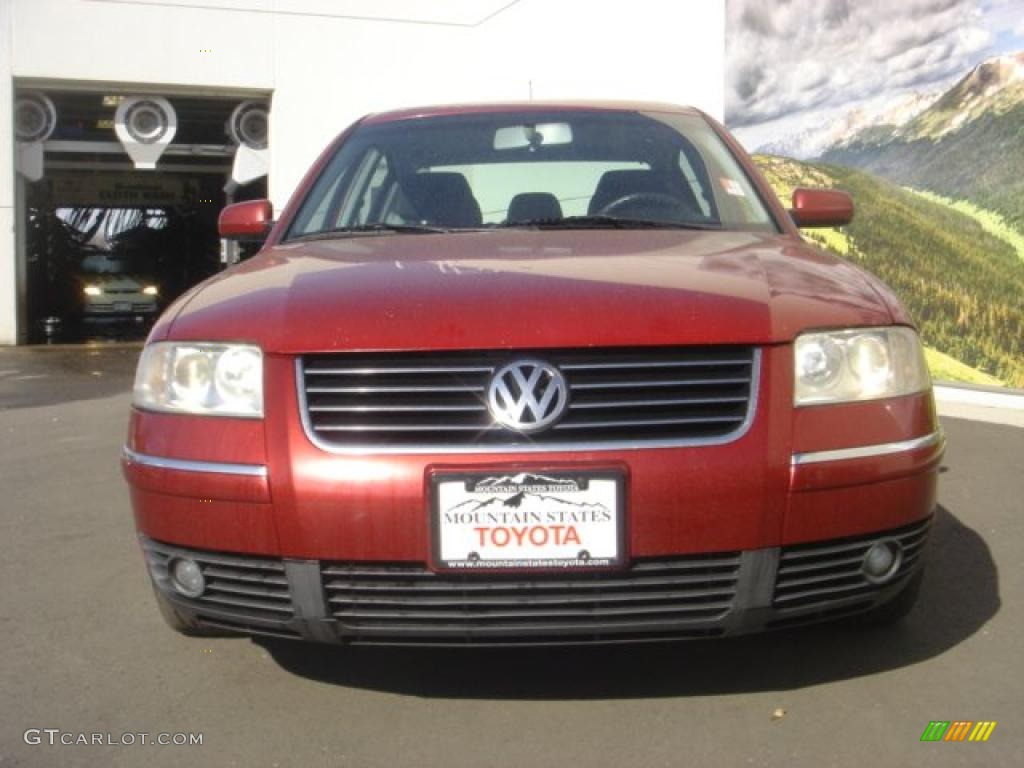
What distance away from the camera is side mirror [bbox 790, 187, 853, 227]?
4.34m

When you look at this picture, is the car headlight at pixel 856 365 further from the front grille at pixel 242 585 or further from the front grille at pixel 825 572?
the front grille at pixel 242 585

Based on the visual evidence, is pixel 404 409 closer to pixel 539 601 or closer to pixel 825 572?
pixel 539 601

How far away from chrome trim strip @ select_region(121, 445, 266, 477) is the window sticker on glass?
2088 millimetres

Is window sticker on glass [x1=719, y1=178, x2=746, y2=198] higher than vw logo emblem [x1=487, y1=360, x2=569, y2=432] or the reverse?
higher

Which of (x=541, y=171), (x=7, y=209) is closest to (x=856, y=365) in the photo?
(x=541, y=171)

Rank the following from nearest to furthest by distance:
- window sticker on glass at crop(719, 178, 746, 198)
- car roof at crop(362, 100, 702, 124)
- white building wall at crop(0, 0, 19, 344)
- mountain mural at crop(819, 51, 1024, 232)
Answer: window sticker on glass at crop(719, 178, 746, 198)
car roof at crop(362, 100, 702, 124)
mountain mural at crop(819, 51, 1024, 232)
white building wall at crop(0, 0, 19, 344)

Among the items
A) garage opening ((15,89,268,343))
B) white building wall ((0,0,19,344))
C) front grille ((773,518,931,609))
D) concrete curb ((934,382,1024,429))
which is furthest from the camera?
garage opening ((15,89,268,343))

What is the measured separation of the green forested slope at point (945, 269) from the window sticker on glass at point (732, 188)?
4439 millimetres

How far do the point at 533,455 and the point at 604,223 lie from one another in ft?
4.44

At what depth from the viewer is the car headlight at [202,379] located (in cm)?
286

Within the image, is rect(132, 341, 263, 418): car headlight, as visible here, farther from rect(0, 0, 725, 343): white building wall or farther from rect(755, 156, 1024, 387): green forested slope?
rect(0, 0, 725, 343): white building wall

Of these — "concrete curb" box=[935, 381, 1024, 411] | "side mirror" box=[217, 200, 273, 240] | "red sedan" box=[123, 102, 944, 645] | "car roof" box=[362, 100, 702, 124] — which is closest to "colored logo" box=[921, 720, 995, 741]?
"red sedan" box=[123, 102, 944, 645]

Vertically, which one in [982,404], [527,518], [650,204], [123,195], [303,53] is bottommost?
[123,195]

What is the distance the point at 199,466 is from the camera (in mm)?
2834
